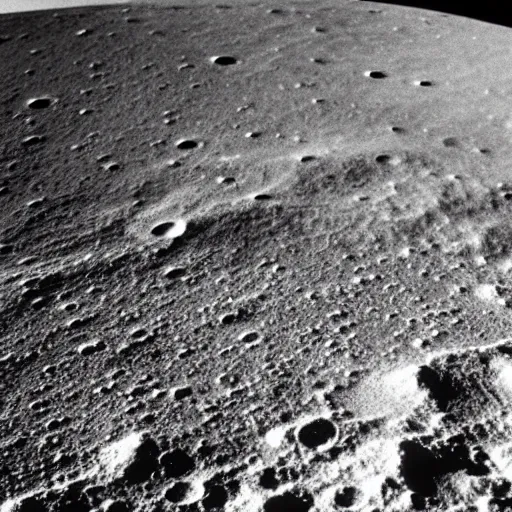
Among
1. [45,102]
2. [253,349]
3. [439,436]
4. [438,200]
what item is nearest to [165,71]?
[45,102]

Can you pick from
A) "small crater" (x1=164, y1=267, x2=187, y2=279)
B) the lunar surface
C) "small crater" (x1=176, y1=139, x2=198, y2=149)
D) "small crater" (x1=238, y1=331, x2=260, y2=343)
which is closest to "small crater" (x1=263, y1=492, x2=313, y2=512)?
the lunar surface

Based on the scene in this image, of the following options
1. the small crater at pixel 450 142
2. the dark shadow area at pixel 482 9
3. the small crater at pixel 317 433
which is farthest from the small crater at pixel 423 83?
the dark shadow area at pixel 482 9

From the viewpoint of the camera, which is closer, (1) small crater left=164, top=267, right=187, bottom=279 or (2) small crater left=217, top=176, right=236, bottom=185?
(1) small crater left=164, top=267, right=187, bottom=279

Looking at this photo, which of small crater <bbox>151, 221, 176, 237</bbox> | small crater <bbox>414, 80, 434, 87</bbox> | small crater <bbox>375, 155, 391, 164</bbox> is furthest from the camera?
small crater <bbox>414, 80, 434, 87</bbox>

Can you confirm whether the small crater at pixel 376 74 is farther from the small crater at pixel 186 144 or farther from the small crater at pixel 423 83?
the small crater at pixel 186 144

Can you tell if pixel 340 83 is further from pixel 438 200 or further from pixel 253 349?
pixel 253 349

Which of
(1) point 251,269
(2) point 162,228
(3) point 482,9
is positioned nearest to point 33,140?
(2) point 162,228

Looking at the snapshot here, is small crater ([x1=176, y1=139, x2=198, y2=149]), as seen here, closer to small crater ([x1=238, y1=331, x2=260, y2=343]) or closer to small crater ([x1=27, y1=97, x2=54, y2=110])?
small crater ([x1=27, y1=97, x2=54, y2=110])
